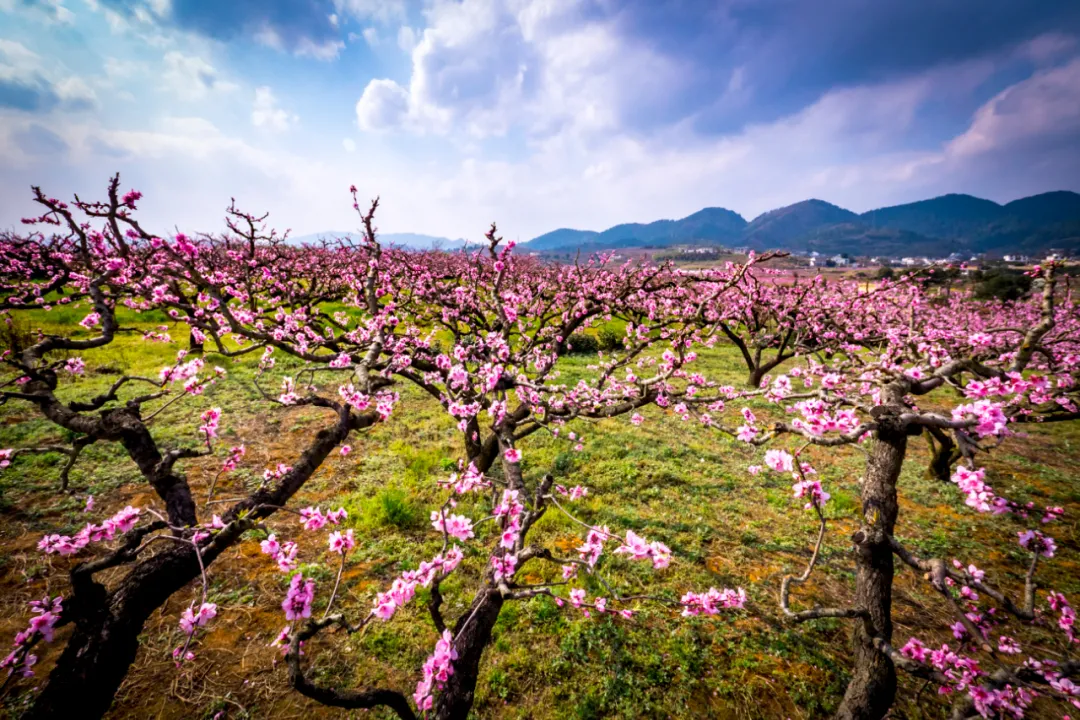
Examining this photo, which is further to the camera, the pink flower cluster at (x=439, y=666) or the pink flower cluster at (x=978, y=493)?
the pink flower cluster at (x=978, y=493)

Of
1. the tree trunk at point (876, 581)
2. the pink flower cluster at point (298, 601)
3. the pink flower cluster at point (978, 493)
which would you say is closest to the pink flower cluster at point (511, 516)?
the pink flower cluster at point (298, 601)

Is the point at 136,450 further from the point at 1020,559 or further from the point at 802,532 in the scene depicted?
the point at 1020,559

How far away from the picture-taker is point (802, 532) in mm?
7520

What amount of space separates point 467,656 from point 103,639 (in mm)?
2758

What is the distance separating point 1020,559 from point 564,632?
8370 mm

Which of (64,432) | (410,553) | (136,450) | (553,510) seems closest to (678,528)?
(553,510)

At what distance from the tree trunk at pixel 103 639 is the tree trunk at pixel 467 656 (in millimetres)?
2315

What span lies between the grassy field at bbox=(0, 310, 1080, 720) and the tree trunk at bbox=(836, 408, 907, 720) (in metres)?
1.12

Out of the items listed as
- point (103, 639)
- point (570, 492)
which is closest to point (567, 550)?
point (570, 492)

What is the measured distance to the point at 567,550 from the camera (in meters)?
6.72

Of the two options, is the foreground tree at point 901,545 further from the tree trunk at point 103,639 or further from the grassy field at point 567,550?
the tree trunk at point 103,639

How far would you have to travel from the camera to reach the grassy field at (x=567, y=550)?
4559 mm

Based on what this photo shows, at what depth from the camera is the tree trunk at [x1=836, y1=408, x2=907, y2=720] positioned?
3.68m

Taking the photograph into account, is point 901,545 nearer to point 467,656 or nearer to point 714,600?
point 714,600
